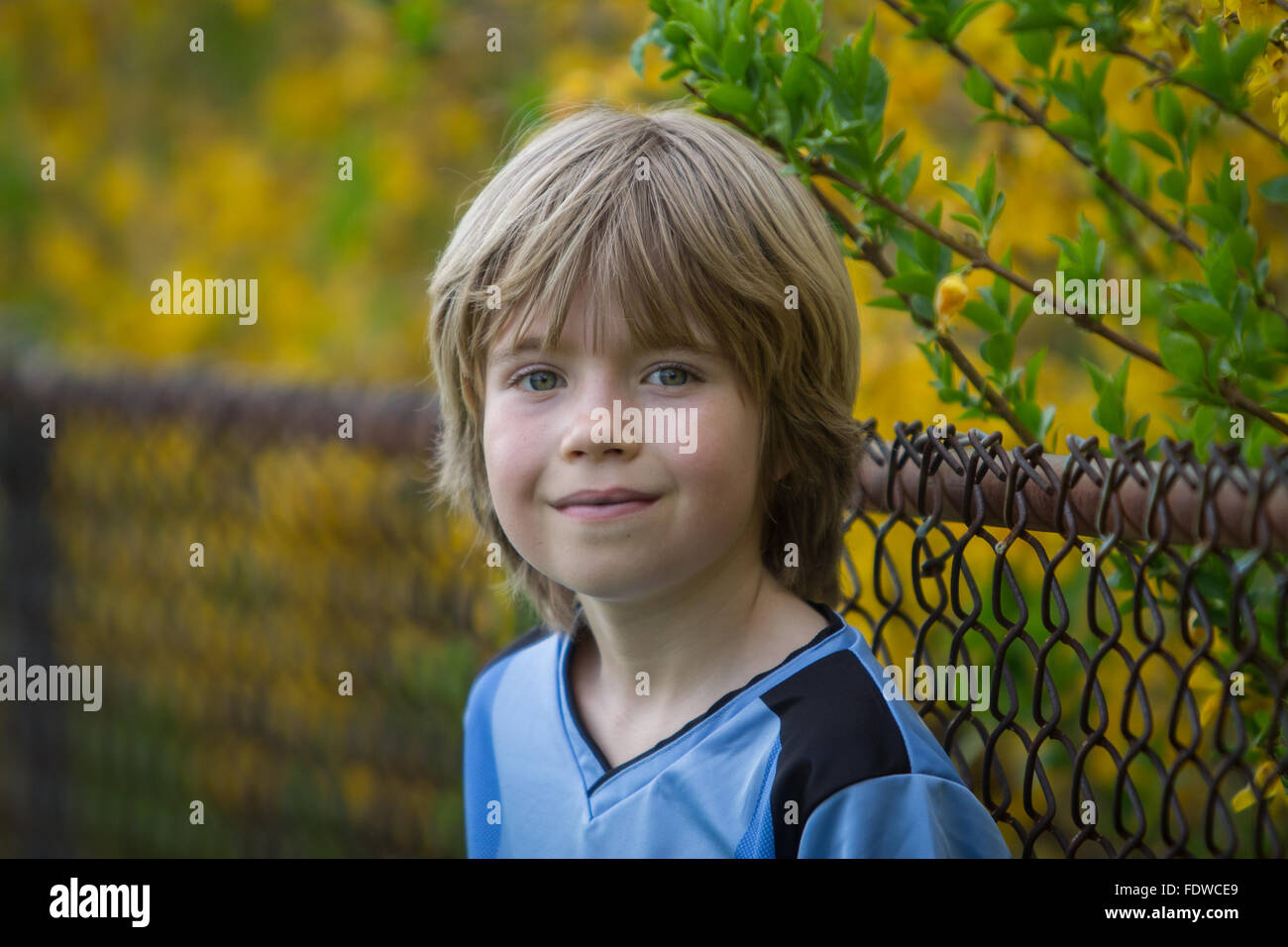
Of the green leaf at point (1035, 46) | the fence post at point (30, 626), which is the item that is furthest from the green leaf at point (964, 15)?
the fence post at point (30, 626)

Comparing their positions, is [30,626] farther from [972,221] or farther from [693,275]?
[972,221]

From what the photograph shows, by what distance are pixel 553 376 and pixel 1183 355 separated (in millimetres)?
710

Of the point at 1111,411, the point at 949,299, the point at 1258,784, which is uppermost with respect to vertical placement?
the point at 949,299

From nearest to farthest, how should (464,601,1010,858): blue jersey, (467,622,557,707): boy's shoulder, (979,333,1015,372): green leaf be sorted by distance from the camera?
(464,601,1010,858): blue jersey, (979,333,1015,372): green leaf, (467,622,557,707): boy's shoulder

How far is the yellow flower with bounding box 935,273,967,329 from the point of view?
144 cm

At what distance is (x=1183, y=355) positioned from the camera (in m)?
1.37

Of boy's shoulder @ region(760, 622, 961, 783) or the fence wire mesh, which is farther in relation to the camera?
the fence wire mesh

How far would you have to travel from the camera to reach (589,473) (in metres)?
1.35

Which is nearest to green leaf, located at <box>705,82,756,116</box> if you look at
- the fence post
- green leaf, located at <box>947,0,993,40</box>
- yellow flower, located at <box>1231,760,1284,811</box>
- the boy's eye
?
green leaf, located at <box>947,0,993,40</box>

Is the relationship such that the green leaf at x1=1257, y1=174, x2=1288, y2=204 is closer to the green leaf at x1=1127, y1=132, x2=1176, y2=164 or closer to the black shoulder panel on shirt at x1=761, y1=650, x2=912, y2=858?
the green leaf at x1=1127, y1=132, x2=1176, y2=164

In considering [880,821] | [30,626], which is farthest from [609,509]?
[30,626]

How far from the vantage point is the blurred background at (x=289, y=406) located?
2797 mm

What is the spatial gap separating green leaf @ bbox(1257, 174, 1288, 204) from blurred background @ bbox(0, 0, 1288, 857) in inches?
19.2
